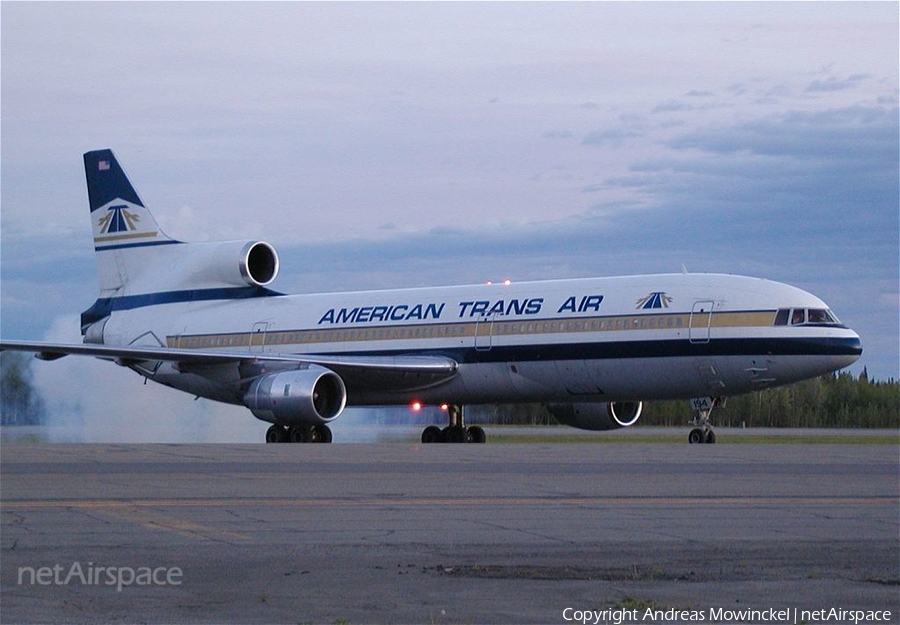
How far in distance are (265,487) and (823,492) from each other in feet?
21.4

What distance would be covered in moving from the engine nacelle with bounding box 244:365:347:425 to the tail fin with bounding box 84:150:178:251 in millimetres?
11280

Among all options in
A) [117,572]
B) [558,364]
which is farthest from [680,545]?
[558,364]

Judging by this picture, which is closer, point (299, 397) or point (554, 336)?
point (554, 336)

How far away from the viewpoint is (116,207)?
1752 inches

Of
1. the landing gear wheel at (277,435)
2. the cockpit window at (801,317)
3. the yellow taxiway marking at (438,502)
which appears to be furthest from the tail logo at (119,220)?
the yellow taxiway marking at (438,502)

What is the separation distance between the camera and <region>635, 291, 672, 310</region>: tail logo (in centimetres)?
3117

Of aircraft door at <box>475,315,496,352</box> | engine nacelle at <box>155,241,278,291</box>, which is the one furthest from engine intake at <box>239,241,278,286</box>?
aircraft door at <box>475,315,496,352</box>

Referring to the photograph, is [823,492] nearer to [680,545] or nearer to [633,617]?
[680,545]

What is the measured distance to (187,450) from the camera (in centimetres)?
2553

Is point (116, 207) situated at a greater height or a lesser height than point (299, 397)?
greater

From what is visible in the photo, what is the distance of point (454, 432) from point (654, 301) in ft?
27.2

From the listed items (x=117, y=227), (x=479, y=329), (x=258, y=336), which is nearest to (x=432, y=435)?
(x=479, y=329)

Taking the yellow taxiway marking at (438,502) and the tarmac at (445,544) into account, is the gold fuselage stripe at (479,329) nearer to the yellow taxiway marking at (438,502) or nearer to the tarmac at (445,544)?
the tarmac at (445,544)

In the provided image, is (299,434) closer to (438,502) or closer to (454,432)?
(454,432)
